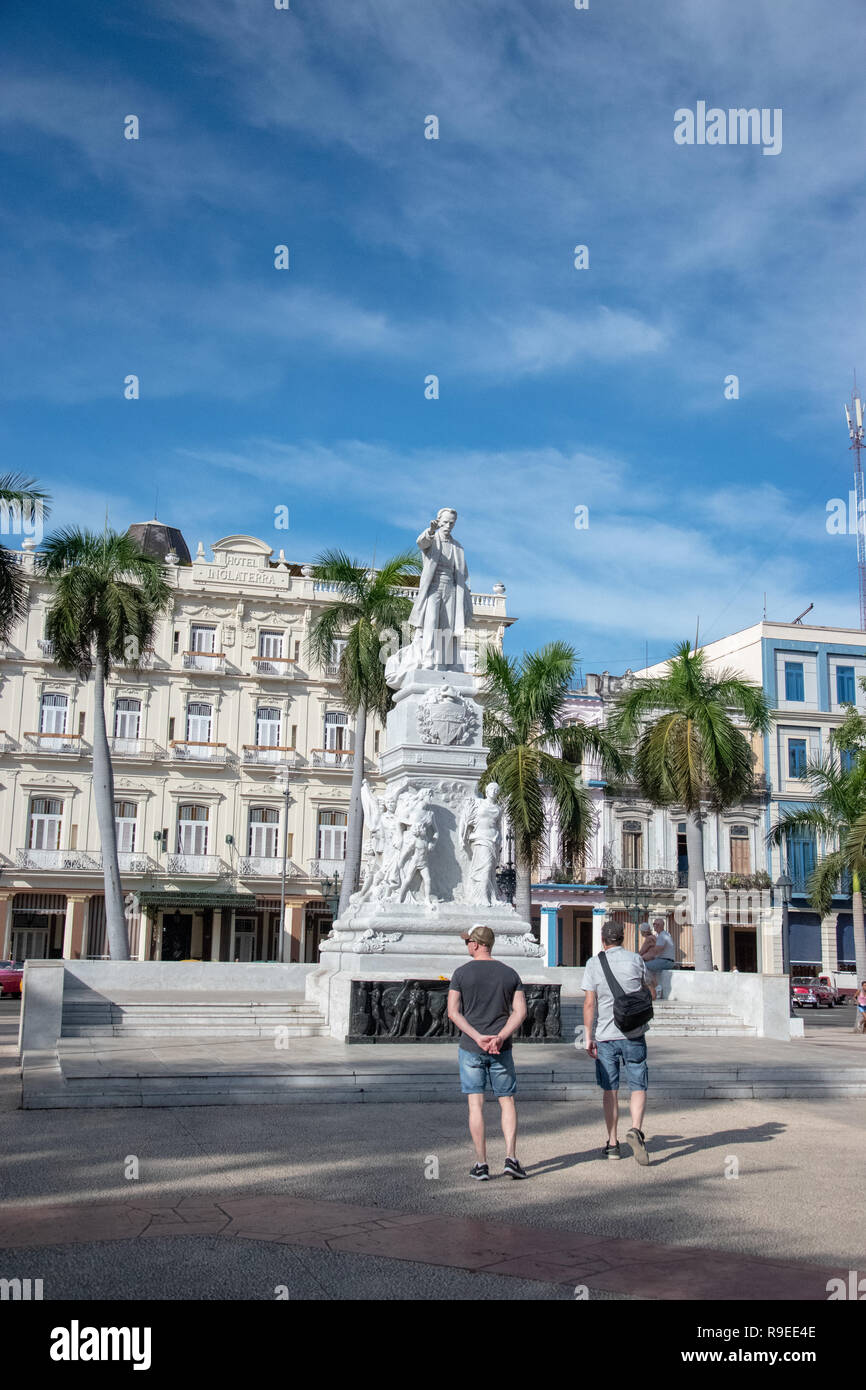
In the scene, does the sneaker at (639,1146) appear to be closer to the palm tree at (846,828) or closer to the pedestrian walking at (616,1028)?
the pedestrian walking at (616,1028)

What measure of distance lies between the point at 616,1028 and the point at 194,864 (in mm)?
39492

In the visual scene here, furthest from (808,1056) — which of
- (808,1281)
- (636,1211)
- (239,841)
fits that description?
(239,841)

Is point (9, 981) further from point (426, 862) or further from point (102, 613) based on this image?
point (426, 862)

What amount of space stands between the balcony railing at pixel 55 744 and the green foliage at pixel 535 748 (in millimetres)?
21881

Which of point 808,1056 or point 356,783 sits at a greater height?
point 356,783

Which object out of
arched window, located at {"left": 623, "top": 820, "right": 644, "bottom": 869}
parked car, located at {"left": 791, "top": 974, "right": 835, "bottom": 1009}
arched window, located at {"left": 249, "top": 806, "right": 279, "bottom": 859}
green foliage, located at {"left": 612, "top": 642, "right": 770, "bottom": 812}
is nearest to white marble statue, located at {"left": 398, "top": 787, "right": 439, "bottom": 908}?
green foliage, located at {"left": 612, "top": 642, "right": 770, "bottom": 812}

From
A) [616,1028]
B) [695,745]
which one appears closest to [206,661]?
[695,745]

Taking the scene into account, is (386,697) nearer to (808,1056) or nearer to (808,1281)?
(808,1056)

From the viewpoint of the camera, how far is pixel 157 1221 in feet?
20.3

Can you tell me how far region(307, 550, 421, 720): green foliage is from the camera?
29.2 metres

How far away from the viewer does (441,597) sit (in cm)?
1777
